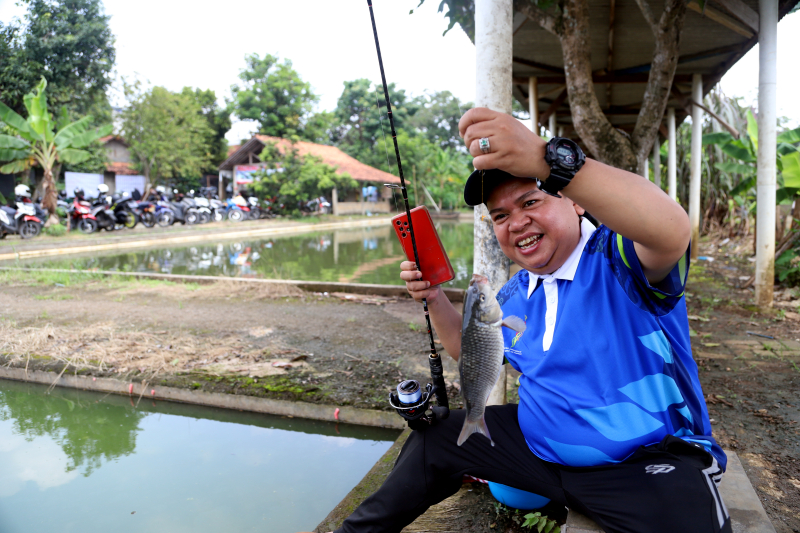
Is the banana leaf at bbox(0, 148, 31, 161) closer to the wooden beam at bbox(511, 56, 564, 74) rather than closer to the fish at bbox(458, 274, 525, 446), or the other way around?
the wooden beam at bbox(511, 56, 564, 74)

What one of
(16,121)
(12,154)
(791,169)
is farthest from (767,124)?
(12,154)

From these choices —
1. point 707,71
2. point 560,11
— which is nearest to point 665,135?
point 707,71

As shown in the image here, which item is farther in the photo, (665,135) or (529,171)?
(665,135)

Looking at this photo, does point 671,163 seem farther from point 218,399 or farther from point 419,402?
point 419,402

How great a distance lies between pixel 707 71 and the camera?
373 inches

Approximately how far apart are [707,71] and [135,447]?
1107cm

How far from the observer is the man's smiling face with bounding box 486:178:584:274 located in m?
1.58

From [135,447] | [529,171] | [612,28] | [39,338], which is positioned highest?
[612,28]

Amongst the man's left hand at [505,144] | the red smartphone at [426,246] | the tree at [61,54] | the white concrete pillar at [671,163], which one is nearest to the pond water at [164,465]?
the red smartphone at [426,246]

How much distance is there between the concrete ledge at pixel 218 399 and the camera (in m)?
3.51

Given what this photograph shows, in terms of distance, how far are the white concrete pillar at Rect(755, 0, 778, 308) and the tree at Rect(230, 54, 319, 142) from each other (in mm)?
23900

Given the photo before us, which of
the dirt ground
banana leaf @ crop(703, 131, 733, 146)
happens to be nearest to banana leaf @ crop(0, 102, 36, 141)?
the dirt ground

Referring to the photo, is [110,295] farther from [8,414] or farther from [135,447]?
[135,447]

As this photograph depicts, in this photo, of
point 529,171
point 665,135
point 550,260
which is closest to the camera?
point 529,171
